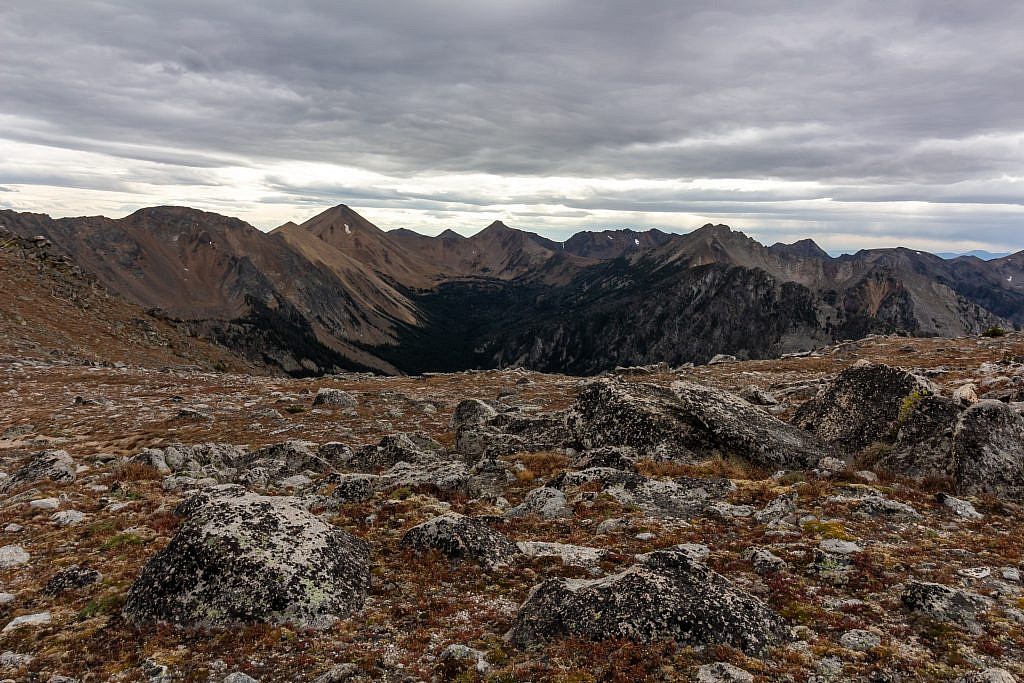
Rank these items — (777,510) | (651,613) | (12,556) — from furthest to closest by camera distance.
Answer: (777,510)
(12,556)
(651,613)

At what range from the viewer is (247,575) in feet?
32.7

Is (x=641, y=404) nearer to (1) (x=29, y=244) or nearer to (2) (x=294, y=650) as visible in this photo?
(2) (x=294, y=650)

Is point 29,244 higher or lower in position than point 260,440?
higher

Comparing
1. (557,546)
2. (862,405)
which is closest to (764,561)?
(557,546)

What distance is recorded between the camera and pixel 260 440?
26.1 metres

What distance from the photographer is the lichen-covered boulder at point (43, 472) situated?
59.7ft

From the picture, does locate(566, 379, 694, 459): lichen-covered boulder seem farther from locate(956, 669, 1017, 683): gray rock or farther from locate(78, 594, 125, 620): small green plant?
locate(78, 594, 125, 620): small green plant

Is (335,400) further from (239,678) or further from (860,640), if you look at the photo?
(860,640)

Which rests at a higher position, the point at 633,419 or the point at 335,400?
the point at 633,419

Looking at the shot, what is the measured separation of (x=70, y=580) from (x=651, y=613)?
1187 cm

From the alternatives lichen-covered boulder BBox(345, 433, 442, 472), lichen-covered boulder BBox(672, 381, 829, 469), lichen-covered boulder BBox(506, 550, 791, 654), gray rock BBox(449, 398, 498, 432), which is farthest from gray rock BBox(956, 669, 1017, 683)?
gray rock BBox(449, 398, 498, 432)

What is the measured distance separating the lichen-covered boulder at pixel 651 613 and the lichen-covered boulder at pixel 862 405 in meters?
13.7

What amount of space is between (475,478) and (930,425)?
1596 centimetres

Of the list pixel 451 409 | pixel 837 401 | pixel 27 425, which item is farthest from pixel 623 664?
pixel 27 425
